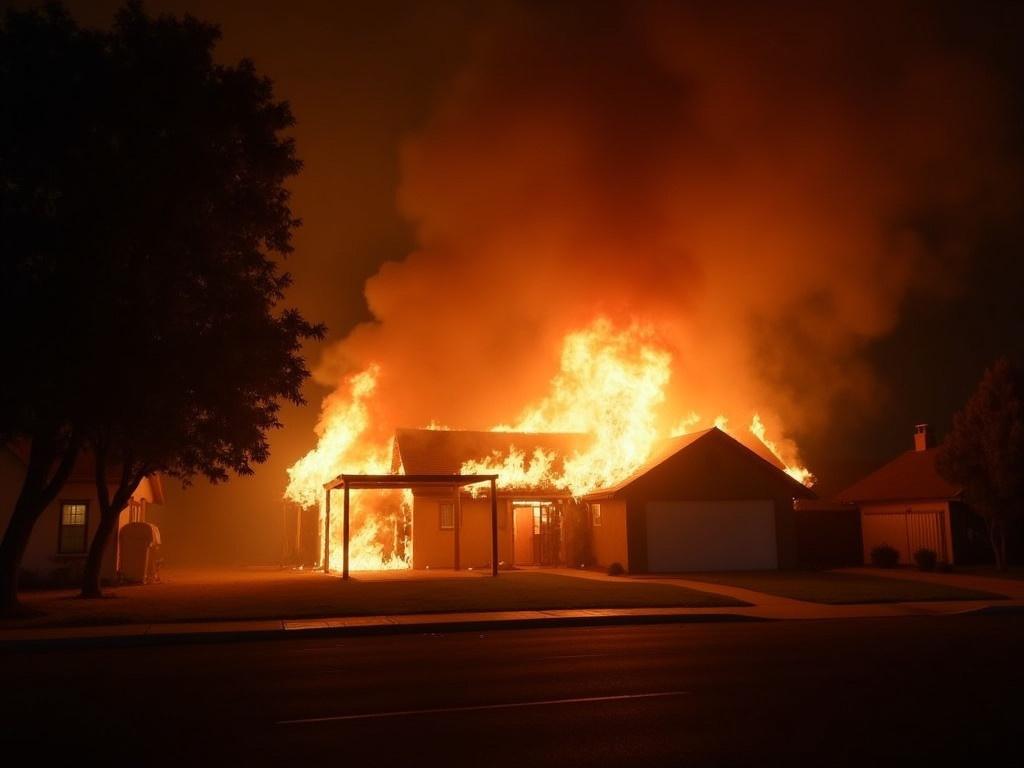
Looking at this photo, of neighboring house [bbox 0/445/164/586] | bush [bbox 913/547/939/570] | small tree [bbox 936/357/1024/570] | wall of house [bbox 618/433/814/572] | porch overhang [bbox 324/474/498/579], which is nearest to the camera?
neighboring house [bbox 0/445/164/586]

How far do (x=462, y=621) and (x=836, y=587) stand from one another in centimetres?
1181

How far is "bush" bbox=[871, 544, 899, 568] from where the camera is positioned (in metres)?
33.5

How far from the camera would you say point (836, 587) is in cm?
2417

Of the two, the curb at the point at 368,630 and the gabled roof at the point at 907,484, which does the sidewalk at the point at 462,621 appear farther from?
the gabled roof at the point at 907,484

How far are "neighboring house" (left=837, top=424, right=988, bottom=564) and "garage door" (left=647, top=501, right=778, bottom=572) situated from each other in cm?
679

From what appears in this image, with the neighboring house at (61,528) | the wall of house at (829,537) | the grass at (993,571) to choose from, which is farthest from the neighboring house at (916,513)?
the neighboring house at (61,528)

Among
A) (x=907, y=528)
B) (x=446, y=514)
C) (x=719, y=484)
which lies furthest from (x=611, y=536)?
(x=907, y=528)

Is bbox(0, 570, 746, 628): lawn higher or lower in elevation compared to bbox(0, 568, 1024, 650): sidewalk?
higher

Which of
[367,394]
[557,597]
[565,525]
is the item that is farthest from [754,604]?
[367,394]

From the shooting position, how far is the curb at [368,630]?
1521 centimetres

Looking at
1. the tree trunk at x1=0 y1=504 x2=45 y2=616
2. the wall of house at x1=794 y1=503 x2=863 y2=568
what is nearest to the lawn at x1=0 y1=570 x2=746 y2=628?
the tree trunk at x1=0 y1=504 x2=45 y2=616

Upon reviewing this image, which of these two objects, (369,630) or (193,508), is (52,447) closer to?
(369,630)

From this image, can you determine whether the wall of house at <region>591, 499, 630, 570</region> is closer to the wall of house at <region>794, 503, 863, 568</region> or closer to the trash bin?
the wall of house at <region>794, 503, 863, 568</region>

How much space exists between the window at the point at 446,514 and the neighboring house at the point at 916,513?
54.3 ft
